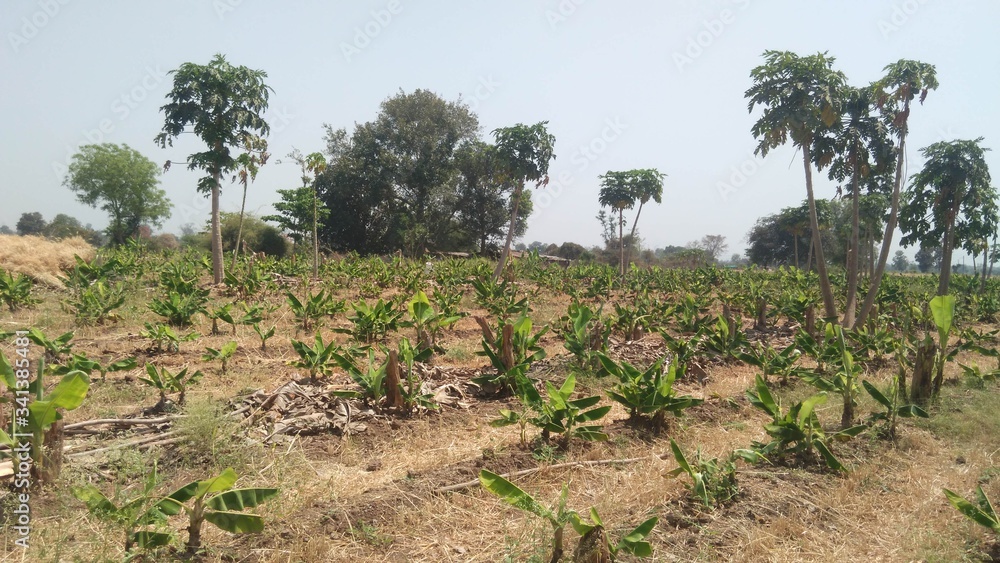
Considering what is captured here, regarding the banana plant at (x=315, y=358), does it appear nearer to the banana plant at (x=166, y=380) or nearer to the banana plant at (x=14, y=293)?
the banana plant at (x=166, y=380)

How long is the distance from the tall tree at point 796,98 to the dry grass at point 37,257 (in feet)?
51.5

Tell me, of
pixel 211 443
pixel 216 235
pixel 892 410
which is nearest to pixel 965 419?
pixel 892 410

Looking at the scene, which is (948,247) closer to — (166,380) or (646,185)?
(646,185)

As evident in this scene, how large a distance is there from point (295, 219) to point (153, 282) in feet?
44.5

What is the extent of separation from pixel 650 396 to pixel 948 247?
58.1 ft

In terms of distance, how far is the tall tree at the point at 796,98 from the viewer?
443 inches

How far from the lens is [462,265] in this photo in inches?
733

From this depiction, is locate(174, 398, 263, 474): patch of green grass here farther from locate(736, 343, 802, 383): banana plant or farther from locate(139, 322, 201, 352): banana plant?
locate(736, 343, 802, 383): banana plant

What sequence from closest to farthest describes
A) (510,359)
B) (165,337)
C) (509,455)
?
(509,455) < (510,359) < (165,337)

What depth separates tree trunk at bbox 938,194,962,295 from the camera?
53.5 ft

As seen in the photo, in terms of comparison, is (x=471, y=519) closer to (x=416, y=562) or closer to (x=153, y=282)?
(x=416, y=562)

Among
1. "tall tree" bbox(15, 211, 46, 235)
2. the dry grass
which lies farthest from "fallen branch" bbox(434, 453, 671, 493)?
"tall tree" bbox(15, 211, 46, 235)

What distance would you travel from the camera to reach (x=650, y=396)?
4.64m

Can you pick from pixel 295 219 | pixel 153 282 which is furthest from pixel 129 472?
pixel 295 219
